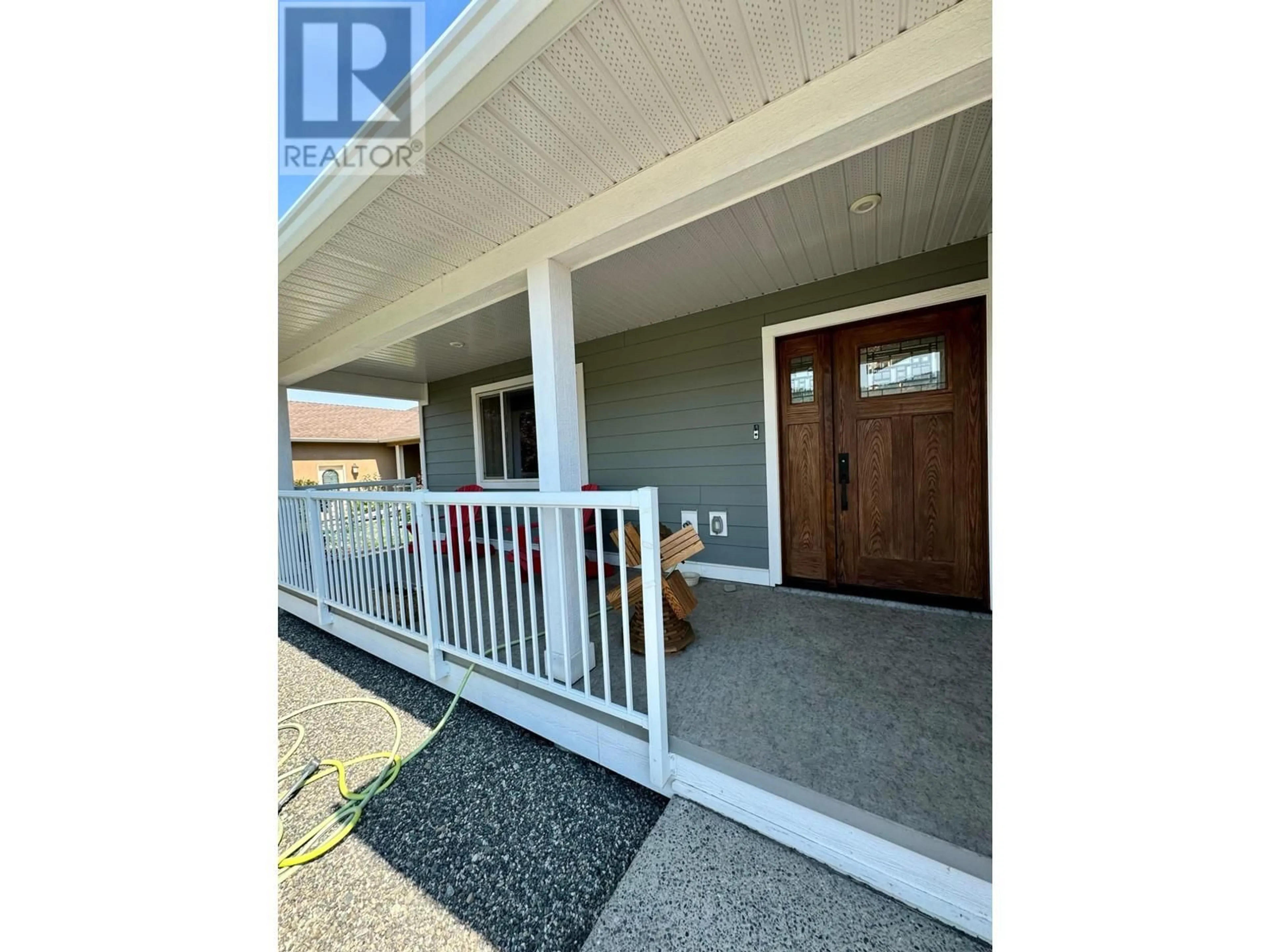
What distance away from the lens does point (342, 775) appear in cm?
181

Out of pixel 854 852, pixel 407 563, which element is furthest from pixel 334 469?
pixel 854 852

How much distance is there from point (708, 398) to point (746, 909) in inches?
122

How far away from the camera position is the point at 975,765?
1441 mm

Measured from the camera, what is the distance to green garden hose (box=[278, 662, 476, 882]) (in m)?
1.49

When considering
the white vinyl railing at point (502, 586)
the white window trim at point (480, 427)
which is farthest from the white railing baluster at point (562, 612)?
the white window trim at point (480, 427)

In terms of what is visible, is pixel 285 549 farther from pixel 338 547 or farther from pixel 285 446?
pixel 338 547

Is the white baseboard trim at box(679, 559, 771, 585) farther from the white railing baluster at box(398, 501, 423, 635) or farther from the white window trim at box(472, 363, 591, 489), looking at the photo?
the white railing baluster at box(398, 501, 423, 635)

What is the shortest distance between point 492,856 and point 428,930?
0.76 feet

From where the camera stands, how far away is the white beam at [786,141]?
1226 mm

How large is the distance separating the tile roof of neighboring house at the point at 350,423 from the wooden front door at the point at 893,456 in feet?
43.7

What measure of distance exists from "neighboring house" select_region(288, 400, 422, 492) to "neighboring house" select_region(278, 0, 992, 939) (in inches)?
456

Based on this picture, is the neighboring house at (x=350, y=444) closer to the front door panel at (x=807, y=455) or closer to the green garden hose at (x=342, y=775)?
the green garden hose at (x=342, y=775)
